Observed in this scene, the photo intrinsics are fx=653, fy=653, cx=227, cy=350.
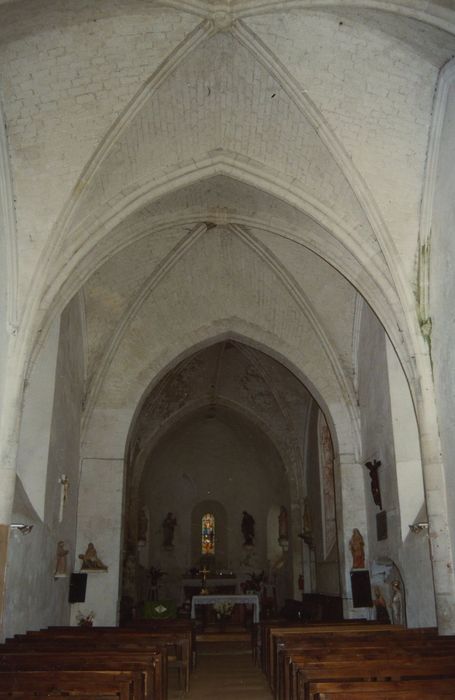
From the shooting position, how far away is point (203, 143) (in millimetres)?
10664

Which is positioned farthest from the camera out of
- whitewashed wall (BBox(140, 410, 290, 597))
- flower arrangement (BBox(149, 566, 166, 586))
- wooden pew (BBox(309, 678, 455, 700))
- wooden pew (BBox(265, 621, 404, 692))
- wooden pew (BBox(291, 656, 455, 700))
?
whitewashed wall (BBox(140, 410, 290, 597))

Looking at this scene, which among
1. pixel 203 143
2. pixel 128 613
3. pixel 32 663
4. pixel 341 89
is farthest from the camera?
pixel 128 613

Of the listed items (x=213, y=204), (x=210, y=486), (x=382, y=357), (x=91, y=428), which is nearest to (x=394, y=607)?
(x=382, y=357)

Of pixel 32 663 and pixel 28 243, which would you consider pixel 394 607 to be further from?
pixel 28 243

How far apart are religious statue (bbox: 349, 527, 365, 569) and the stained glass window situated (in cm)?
1174

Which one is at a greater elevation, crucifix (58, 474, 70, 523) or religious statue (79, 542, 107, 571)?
crucifix (58, 474, 70, 523)

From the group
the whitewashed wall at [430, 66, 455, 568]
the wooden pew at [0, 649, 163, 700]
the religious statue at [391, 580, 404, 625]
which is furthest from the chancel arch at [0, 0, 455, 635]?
the wooden pew at [0, 649, 163, 700]

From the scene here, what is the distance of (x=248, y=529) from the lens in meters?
23.7

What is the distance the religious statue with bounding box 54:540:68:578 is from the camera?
1176 cm

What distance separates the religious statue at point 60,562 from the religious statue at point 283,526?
10.3 metres

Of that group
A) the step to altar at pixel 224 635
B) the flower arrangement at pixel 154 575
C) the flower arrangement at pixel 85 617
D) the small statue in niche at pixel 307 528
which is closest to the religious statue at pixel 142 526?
the flower arrangement at pixel 154 575

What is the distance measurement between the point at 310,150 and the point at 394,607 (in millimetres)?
7838

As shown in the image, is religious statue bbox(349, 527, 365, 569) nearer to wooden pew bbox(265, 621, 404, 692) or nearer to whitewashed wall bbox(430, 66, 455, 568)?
wooden pew bbox(265, 621, 404, 692)

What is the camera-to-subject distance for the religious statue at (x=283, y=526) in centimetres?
2094
